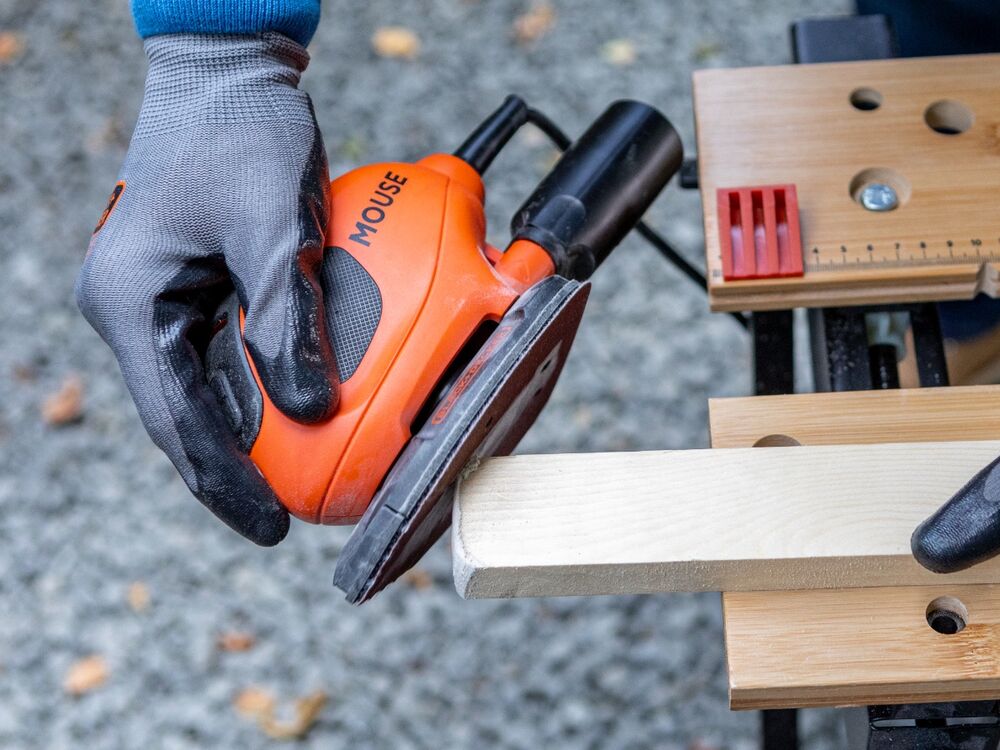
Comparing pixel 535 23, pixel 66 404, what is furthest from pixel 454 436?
pixel 535 23

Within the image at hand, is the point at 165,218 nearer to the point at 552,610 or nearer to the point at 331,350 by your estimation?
the point at 331,350

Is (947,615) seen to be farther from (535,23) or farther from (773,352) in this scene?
(535,23)

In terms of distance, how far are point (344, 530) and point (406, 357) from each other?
1457 millimetres

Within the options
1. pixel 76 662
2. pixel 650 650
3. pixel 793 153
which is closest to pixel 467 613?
pixel 650 650

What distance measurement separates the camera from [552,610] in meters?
2.27

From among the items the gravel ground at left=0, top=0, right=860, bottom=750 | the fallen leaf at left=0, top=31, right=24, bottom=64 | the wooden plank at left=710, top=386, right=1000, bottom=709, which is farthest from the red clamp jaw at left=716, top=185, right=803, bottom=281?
the fallen leaf at left=0, top=31, right=24, bottom=64

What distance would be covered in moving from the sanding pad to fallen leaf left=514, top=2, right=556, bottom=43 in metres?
2.28

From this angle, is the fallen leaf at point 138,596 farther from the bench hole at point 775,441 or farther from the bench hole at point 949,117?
the bench hole at point 949,117

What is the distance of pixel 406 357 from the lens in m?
0.96

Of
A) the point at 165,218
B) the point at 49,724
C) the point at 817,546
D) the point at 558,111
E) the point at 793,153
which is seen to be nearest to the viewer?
the point at 817,546

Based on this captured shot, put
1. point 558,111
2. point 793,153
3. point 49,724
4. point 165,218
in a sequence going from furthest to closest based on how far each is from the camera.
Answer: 1. point 558,111
2. point 49,724
3. point 793,153
4. point 165,218

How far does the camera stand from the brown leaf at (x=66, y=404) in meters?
2.54

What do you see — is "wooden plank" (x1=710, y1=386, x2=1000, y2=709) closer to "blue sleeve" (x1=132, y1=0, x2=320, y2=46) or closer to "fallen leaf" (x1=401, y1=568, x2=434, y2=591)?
"blue sleeve" (x1=132, y1=0, x2=320, y2=46)

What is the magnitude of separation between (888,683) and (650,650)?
4.28 ft
